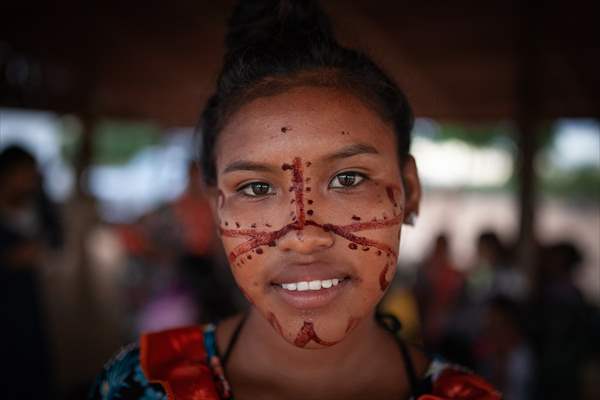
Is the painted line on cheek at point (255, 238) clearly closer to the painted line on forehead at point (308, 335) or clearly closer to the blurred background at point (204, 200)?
the painted line on forehead at point (308, 335)

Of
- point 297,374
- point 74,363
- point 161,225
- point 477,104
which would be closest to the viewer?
point 297,374

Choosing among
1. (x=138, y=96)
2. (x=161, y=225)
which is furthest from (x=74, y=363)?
(x=138, y=96)

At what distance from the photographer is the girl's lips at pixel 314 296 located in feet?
3.45

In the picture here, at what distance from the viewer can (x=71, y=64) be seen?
204 inches

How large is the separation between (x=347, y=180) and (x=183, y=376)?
0.62 metres

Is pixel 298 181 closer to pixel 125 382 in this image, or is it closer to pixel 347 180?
pixel 347 180

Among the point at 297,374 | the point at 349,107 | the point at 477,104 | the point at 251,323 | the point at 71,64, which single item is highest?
the point at 71,64

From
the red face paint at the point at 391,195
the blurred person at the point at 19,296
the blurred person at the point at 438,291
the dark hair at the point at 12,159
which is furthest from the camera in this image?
the blurred person at the point at 438,291

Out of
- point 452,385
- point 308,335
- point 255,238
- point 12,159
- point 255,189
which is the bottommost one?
point 452,385

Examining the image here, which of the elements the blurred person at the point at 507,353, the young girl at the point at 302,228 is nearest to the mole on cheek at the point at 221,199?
the young girl at the point at 302,228

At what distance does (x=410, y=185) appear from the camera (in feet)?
4.30

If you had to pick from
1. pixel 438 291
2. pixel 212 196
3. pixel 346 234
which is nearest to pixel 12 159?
pixel 212 196

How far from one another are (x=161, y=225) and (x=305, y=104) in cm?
324

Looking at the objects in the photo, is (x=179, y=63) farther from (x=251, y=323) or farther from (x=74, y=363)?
(x=251, y=323)
